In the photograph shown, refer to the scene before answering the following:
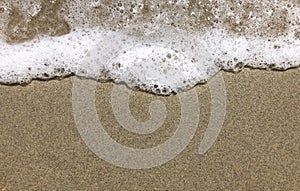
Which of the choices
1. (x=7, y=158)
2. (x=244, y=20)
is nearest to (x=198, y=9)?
(x=244, y=20)

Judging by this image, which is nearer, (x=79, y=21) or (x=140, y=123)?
(x=140, y=123)

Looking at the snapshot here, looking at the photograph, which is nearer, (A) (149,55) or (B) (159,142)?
(B) (159,142)

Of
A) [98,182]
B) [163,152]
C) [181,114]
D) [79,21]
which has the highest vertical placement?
[79,21]

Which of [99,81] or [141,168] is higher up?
[99,81]

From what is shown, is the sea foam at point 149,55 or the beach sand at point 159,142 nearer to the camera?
the beach sand at point 159,142

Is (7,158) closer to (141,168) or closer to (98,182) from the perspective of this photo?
(98,182)
